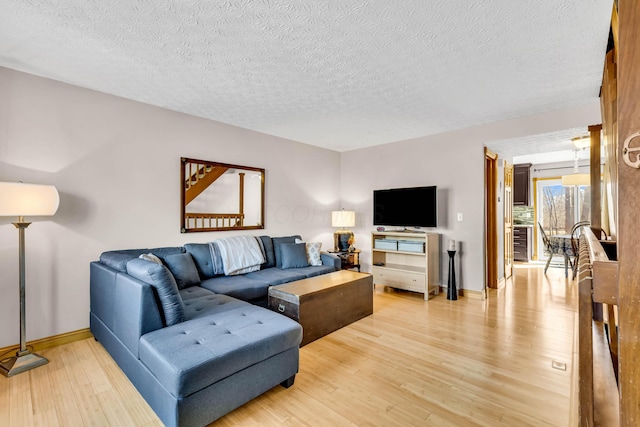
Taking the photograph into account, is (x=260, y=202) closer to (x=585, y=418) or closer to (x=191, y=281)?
(x=191, y=281)

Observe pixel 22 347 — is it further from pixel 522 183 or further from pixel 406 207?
pixel 522 183

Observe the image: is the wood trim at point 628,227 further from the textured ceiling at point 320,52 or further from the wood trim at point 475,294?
the wood trim at point 475,294

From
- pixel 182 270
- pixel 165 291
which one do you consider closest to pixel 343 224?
pixel 182 270

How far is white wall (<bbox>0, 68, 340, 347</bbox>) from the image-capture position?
2.47 m

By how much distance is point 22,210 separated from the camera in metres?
2.15

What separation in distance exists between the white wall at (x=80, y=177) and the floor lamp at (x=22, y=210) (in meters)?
0.28

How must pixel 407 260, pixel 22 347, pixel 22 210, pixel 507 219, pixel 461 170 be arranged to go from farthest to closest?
1. pixel 507 219
2. pixel 407 260
3. pixel 461 170
4. pixel 22 347
5. pixel 22 210

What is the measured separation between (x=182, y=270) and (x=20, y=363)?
50.0 inches

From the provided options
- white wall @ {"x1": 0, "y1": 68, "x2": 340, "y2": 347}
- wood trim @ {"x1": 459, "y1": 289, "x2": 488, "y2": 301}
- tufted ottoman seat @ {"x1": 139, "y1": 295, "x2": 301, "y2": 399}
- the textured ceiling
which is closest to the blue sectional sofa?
tufted ottoman seat @ {"x1": 139, "y1": 295, "x2": 301, "y2": 399}

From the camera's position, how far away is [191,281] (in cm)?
301

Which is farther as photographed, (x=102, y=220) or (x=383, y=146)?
(x=383, y=146)

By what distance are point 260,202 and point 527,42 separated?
333 cm

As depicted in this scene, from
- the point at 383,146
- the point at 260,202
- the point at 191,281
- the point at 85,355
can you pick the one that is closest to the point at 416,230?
the point at 383,146

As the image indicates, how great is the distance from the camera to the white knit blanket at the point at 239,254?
3441 mm
